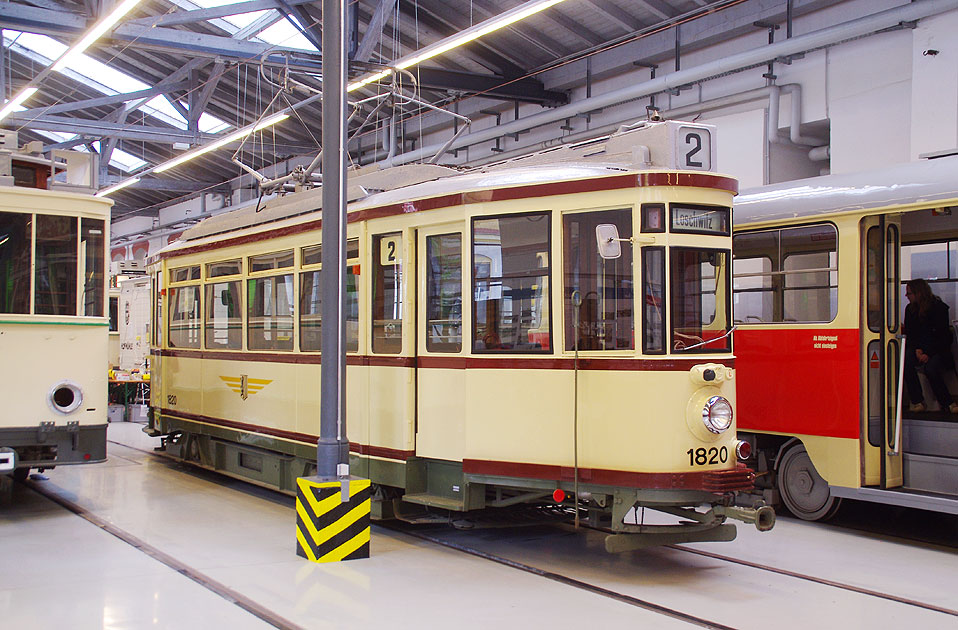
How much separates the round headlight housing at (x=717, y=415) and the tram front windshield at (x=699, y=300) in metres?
0.39

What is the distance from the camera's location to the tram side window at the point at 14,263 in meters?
9.12

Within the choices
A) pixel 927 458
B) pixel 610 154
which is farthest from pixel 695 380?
pixel 927 458

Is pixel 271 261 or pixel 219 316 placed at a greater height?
pixel 271 261

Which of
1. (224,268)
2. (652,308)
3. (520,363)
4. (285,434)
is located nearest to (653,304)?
(652,308)

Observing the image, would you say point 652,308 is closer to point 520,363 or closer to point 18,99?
point 520,363

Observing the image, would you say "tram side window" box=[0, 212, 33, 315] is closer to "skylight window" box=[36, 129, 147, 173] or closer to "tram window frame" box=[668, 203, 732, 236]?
"tram window frame" box=[668, 203, 732, 236]

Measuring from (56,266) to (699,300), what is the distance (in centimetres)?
631

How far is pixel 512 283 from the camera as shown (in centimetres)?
738

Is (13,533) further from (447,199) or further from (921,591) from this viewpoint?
(921,591)

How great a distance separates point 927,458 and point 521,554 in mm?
3786

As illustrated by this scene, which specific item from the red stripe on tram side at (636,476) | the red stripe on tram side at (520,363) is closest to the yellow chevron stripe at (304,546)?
the red stripe on tram side at (636,476)

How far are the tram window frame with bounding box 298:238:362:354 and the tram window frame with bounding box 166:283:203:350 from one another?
2.91m

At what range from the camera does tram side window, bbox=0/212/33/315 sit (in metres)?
9.12

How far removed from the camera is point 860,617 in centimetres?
606
